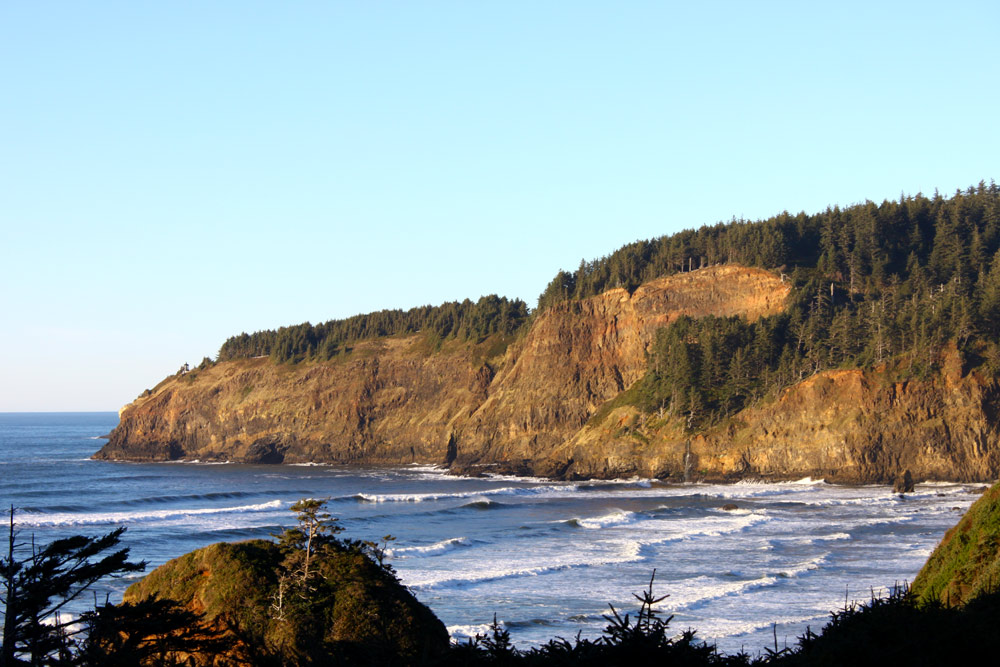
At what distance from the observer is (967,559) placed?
16.7 meters

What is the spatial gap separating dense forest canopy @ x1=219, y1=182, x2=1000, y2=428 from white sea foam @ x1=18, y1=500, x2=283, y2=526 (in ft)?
140

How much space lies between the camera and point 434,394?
111312 mm

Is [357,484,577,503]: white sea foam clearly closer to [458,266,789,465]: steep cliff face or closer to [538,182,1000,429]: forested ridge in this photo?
[538,182,1000,429]: forested ridge

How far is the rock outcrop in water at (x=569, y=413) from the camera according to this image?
69062 mm

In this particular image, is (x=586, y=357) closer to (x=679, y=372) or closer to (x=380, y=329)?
(x=679, y=372)

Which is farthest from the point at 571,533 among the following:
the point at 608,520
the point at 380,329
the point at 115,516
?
the point at 380,329

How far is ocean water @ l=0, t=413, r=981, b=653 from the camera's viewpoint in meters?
29.3

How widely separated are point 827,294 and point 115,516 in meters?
69.9

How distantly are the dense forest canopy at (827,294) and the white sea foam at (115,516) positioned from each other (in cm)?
4276

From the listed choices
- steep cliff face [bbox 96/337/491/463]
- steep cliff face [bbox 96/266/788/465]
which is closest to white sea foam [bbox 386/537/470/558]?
steep cliff face [bbox 96/266/788/465]

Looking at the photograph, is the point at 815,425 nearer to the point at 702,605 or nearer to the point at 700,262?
the point at 700,262

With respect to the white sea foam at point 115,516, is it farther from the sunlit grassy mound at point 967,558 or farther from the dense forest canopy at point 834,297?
the sunlit grassy mound at point 967,558

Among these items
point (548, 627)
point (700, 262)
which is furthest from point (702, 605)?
point (700, 262)

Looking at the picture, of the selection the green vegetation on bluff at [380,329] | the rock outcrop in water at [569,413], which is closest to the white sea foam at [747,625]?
the rock outcrop in water at [569,413]
